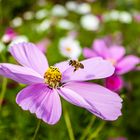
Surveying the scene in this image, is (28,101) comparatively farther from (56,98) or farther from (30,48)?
(30,48)

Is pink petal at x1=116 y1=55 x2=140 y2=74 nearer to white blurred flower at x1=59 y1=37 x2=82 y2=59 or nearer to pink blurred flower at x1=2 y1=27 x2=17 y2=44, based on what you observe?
pink blurred flower at x1=2 y1=27 x2=17 y2=44

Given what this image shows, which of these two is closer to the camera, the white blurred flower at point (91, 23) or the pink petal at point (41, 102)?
the pink petal at point (41, 102)

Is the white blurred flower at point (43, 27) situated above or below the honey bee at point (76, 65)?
above

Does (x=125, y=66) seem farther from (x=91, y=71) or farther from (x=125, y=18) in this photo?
(x=125, y=18)

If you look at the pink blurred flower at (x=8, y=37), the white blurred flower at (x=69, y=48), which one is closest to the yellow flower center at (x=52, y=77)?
the pink blurred flower at (x=8, y=37)

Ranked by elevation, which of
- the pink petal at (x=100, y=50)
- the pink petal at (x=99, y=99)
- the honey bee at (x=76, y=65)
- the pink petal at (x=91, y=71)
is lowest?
the pink petal at (x=99, y=99)

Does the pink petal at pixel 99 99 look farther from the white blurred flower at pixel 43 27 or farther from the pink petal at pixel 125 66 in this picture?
the white blurred flower at pixel 43 27
